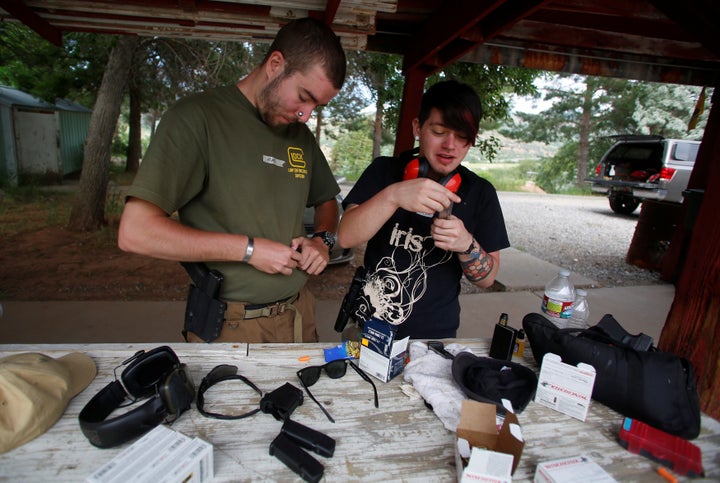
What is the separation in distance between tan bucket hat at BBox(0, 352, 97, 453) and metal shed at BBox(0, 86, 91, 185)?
1368 cm

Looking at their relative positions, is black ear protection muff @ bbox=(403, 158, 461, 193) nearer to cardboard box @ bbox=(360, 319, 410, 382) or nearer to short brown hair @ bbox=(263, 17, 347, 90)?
short brown hair @ bbox=(263, 17, 347, 90)

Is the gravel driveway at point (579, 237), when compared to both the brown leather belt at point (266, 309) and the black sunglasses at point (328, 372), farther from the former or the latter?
the black sunglasses at point (328, 372)

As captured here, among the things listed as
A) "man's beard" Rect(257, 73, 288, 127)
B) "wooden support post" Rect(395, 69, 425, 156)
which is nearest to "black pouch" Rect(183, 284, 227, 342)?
"man's beard" Rect(257, 73, 288, 127)

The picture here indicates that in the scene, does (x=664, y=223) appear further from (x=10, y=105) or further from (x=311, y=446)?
(x=10, y=105)

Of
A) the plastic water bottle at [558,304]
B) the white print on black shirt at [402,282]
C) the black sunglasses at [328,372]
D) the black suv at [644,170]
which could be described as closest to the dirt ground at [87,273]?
the white print on black shirt at [402,282]

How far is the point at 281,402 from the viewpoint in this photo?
3.78 feet

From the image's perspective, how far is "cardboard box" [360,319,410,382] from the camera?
132cm

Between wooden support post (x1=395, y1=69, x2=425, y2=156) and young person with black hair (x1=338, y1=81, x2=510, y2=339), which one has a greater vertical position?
wooden support post (x1=395, y1=69, x2=425, y2=156)

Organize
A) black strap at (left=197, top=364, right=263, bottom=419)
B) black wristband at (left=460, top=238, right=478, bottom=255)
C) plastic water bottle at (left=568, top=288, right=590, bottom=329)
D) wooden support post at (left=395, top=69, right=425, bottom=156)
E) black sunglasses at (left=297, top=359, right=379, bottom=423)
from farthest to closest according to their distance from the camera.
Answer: wooden support post at (left=395, top=69, right=425, bottom=156)
plastic water bottle at (left=568, top=288, right=590, bottom=329)
black wristband at (left=460, top=238, right=478, bottom=255)
black sunglasses at (left=297, top=359, right=379, bottom=423)
black strap at (left=197, top=364, right=263, bottom=419)

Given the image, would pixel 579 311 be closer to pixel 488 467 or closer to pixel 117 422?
pixel 488 467

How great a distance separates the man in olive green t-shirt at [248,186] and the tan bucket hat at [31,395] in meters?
0.43

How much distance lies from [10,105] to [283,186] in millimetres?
15073

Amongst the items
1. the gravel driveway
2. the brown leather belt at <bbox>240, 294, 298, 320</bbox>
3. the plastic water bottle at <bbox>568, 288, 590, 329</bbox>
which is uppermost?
the plastic water bottle at <bbox>568, 288, 590, 329</bbox>

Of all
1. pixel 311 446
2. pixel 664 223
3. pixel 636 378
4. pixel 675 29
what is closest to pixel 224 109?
pixel 311 446
